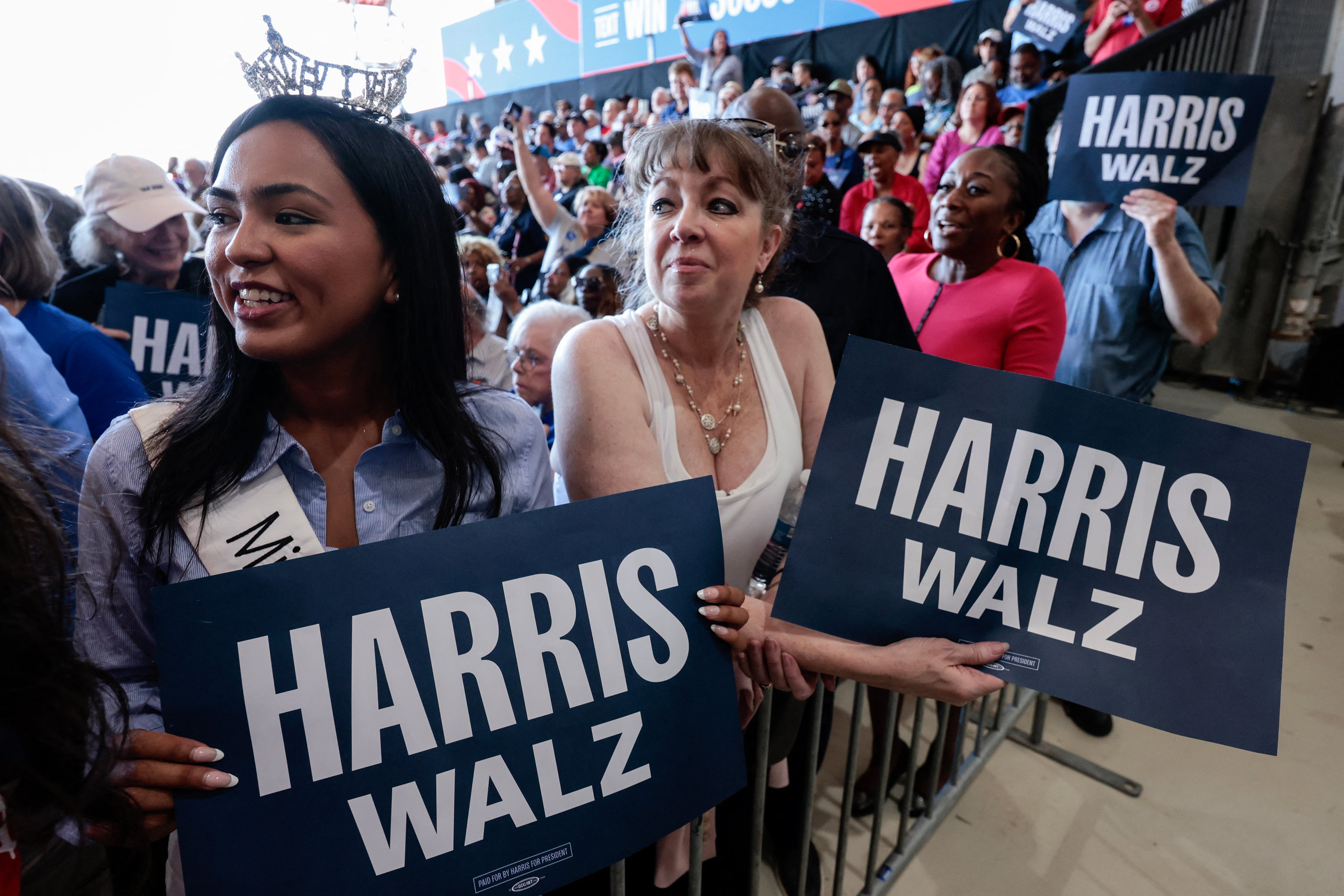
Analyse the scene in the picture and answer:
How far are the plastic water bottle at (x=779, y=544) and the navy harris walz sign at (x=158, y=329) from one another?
195cm

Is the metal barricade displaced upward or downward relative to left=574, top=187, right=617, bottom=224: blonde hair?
downward

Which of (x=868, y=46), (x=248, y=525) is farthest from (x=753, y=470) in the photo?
(x=868, y=46)

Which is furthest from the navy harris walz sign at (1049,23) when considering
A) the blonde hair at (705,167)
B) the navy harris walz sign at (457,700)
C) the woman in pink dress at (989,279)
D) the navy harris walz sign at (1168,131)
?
the navy harris walz sign at (457,700)

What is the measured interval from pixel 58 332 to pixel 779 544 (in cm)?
199

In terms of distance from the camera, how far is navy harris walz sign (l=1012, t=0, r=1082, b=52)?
Answer: 5.88m

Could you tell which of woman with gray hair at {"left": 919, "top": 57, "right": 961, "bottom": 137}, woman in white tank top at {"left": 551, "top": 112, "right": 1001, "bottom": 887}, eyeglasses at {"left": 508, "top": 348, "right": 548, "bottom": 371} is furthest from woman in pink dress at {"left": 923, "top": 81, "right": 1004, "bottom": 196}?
woman in white tank top at {"left": 551, "top": 112, "right": 1001, "bottom": 887}

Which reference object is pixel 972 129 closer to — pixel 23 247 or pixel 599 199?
pixel 599 199

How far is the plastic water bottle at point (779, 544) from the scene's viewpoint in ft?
4.16

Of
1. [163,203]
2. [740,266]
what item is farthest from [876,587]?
[163,203]

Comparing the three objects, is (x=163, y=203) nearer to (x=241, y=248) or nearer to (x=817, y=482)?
(x=241, y=248)

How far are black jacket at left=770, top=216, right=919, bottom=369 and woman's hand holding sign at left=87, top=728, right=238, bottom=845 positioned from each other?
1407mm

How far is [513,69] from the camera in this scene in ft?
50.6

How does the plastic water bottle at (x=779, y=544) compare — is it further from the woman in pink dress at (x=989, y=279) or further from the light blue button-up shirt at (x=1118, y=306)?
the light blue button-up shirt at (x=1118, y=306)

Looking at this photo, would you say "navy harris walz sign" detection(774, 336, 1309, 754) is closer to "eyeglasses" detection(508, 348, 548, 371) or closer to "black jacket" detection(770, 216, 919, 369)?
"black jacket" detection(770, 216, 919, 369)
